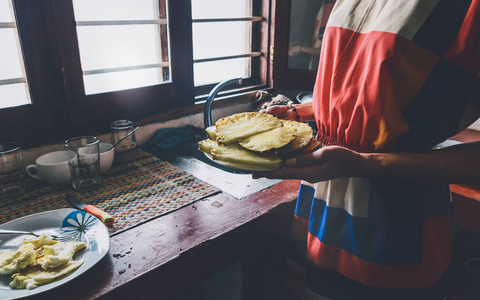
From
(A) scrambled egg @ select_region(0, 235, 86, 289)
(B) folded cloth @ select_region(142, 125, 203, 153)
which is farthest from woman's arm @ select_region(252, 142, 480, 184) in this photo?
(B) folded cloth @ select_region(142, 125, 203, 153)

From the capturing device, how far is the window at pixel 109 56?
54.8 inches

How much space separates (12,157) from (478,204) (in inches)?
71.5

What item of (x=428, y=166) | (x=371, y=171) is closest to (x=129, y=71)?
(x=371, y=171)

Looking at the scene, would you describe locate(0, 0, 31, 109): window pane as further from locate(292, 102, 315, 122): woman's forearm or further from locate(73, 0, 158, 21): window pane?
locate(292, 102, 315, 122): woman's forearm

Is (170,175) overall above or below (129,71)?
below

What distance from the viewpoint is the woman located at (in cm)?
84

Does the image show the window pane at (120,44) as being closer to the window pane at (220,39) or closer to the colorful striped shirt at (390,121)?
the window pane at (220,39)

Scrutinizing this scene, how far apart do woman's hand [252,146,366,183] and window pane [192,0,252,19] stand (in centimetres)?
137

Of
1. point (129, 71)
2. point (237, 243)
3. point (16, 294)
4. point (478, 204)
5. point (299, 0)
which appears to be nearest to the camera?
point (16, 294)

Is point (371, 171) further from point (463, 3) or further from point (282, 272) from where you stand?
point (282, 272)

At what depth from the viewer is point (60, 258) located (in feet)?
2.92

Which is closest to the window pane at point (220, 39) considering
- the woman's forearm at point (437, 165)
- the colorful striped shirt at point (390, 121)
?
the colorful striped shirt at point (390, 121)

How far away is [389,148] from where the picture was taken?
93 centimetres

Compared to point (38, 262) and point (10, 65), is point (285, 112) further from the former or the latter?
point (10, 65)
